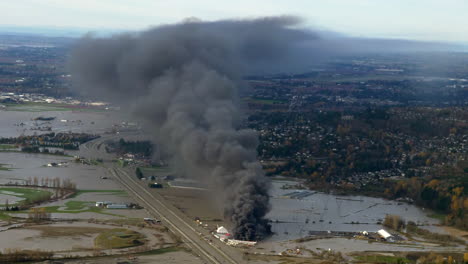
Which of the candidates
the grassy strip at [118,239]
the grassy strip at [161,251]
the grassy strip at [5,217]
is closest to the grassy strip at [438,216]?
the grassy strip at [161,251]

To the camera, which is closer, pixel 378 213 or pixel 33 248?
pixel 33 248

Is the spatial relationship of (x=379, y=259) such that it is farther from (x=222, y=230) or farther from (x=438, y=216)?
(x=438, y=216)

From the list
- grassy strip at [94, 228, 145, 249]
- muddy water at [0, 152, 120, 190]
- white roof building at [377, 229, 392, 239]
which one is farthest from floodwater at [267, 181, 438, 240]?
muddy water at [0, 152, 120, 190]

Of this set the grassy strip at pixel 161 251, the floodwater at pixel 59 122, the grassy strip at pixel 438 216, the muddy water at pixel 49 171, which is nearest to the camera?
the grassy strip at pixel 161 251

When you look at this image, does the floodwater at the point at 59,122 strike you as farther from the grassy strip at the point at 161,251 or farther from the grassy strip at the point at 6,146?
the grassy strip at the point at 161,251

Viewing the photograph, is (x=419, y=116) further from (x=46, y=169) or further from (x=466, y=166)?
(x=46, y=169)

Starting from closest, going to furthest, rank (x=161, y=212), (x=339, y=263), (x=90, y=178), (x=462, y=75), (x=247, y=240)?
(x=339, y=263), (x=247, y=240), (x=161, y=212), (x=90, y=178), (x=462, y=75)

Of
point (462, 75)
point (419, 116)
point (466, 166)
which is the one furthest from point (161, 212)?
point (462, 75)
